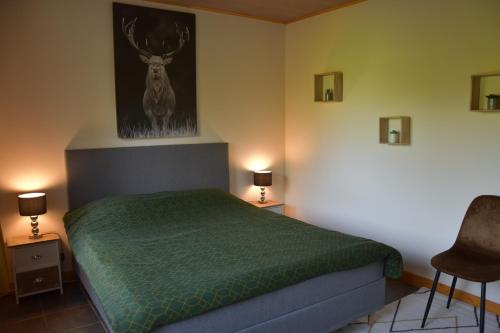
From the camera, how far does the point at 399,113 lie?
3.35m

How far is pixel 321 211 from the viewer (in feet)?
13.9

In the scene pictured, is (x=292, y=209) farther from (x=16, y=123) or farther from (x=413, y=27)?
(x=16, y=123)

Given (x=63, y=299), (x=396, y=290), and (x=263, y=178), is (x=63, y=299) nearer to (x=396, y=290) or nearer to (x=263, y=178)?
(x=263, y=178)

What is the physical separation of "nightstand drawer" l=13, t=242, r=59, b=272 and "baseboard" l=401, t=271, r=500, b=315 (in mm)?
2879

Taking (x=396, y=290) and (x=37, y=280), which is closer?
(x=37, y=280)

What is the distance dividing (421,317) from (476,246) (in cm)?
62

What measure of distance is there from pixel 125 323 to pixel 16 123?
213 cm

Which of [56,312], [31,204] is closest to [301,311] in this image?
[56,312]

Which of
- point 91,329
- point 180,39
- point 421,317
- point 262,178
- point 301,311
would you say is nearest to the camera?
point 301,311

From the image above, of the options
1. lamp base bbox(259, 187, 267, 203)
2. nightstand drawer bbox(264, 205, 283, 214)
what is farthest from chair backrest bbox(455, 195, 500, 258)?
lamp base bbox(259, 187, 267, 203)

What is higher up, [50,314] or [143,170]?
[143,170]

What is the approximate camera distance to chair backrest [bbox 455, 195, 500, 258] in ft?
8.67

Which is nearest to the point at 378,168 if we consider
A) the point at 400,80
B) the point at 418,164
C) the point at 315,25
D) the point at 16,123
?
the point at 418,164

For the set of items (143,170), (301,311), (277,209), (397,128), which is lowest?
(301,311)
